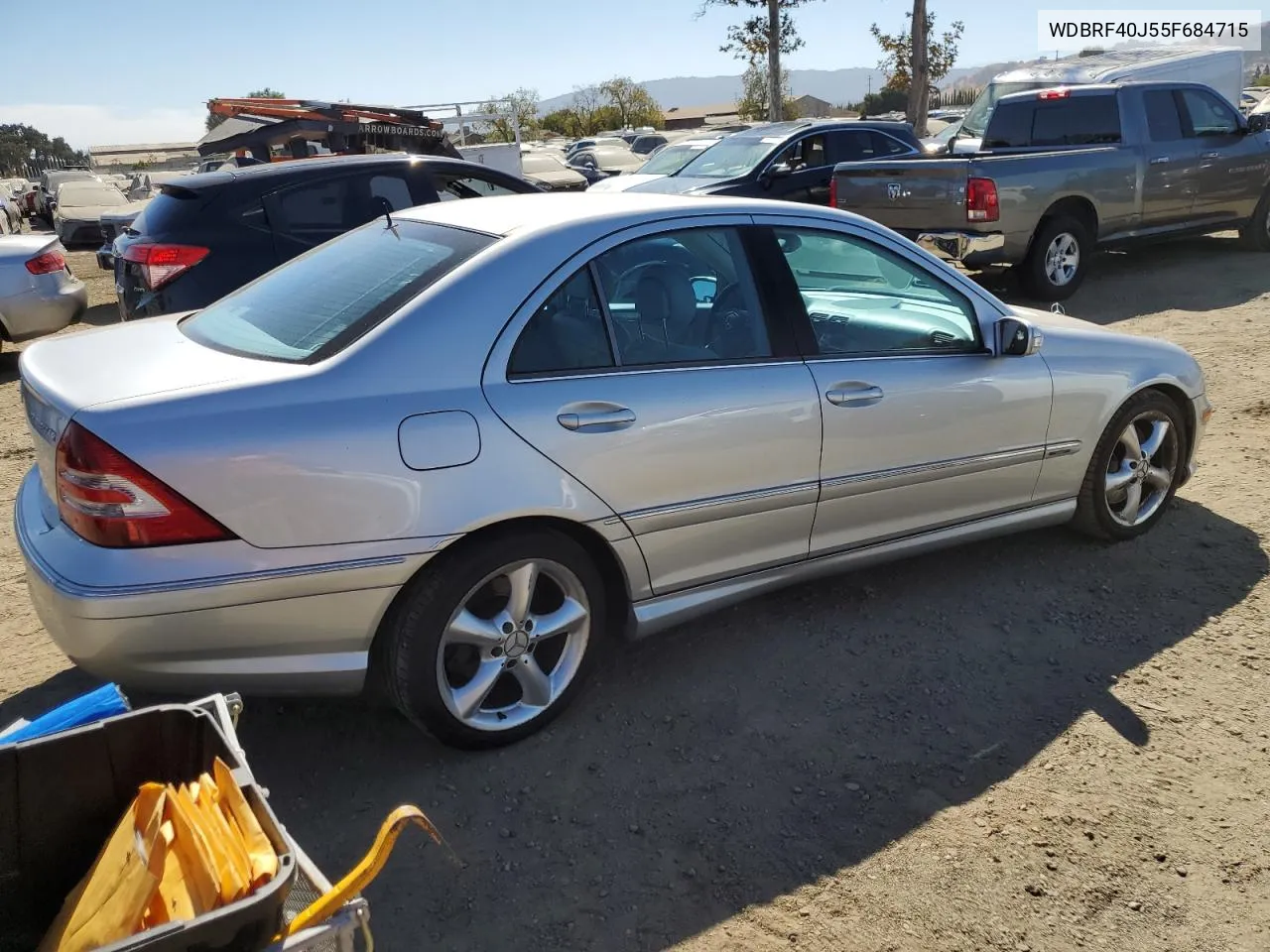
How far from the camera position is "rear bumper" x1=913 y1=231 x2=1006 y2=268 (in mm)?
9133

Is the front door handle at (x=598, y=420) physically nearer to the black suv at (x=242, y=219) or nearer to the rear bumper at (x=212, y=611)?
the rear bumper at (x=212, y=611)

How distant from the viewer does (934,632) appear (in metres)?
3.92

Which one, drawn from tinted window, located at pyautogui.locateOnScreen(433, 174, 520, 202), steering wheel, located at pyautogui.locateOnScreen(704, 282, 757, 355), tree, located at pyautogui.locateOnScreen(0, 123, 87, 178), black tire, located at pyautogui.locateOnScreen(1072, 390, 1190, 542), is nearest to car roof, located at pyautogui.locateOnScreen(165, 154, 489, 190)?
tinted window, located at pyautogui.locateOnScreen(433, 174, 520, 202)

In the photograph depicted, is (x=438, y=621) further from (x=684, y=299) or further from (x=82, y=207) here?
(x=82, y=207)

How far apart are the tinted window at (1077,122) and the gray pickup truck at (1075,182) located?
0.03 feet

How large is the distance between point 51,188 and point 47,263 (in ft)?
66.2

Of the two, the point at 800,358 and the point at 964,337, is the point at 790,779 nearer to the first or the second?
the point at 800,358

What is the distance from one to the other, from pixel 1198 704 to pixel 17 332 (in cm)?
883

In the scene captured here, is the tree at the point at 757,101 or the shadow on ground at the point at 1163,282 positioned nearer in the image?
the shadow on ground at the point at 1163,282

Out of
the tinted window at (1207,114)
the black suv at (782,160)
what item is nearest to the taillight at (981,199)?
the black suv at (782,160)

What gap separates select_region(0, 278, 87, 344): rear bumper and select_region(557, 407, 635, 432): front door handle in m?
7.30

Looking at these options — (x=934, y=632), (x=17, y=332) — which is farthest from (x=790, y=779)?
(x=17, y=332)

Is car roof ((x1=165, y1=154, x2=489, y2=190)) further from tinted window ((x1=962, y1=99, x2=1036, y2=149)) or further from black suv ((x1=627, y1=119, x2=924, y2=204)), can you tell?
tinted window ((x1=962, y1=99, x2=1036, y2=149))

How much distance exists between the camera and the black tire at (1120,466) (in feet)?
14.4
